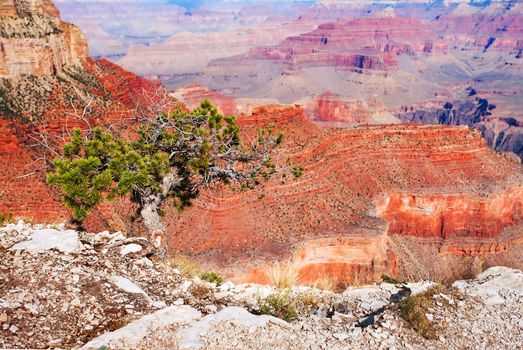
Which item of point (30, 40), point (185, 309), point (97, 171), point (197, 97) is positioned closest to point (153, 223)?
point (97, 171)

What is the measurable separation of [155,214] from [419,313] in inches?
342

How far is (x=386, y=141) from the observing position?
3894 cm

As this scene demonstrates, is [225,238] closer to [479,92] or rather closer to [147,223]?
[147,223]

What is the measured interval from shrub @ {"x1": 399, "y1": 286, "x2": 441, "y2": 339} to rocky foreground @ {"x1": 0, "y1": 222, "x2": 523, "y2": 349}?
0.06 metres

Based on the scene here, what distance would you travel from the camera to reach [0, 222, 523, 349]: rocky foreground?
7062 millimetres

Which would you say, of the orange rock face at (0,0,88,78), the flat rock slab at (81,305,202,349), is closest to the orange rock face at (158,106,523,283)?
the orange rock face at (0,0,88,78)

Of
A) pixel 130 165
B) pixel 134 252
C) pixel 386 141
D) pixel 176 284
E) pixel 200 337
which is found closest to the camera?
pixel 200 337

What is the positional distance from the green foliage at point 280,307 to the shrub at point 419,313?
82.2 inches

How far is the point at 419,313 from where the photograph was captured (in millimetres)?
7871

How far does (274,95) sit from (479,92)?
9245cm

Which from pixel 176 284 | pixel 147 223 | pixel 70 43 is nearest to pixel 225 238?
pixel 147 223

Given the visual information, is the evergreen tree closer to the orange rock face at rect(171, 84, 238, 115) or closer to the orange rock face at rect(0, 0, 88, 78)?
the orange rock face at rect(0, 0, 88, 78)

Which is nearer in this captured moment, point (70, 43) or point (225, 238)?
point (225, 238)

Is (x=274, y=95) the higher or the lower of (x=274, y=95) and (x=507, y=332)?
the lower
